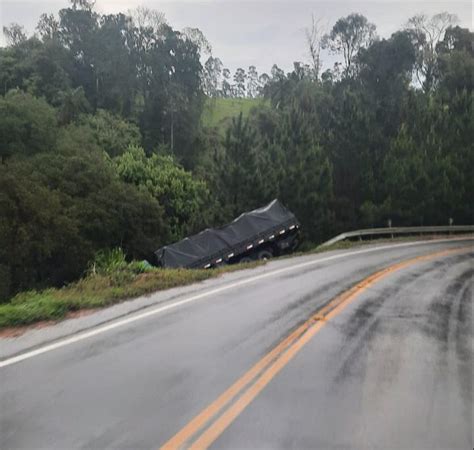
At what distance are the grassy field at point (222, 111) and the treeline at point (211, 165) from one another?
2263cm

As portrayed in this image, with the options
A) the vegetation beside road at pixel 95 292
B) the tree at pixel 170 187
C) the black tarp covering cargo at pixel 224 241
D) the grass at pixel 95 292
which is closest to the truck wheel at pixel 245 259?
the black tarp covering cargo at pixel 224 241

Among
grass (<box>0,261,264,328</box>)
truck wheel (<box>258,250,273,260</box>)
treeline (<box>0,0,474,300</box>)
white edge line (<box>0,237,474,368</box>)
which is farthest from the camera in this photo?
treeline (<box>0,0,474,300</box>)

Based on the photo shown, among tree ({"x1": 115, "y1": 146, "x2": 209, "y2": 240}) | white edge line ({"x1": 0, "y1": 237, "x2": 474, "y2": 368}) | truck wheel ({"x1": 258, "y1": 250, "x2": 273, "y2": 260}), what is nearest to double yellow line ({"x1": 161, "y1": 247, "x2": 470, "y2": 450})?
white edge line ({"x1": 0, "y1": 237, "x2": 474, "y2": 368})

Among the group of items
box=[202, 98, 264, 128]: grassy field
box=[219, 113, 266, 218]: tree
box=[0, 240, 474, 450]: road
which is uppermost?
box=[202, 98, 264, 128]: grassy field

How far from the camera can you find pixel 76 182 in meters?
28.6

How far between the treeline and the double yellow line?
51.6 feet

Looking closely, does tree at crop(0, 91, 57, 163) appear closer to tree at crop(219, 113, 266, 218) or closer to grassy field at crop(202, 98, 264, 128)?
tree at crop(219, 113, 266, 218)

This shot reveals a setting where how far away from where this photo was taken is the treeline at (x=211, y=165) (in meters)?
24.3

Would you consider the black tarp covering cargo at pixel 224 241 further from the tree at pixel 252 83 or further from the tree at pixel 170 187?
the tree at pixel 252 83

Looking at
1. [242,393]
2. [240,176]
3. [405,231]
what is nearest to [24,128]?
[240,176]

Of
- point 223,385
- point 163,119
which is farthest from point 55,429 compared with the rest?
point 163,119

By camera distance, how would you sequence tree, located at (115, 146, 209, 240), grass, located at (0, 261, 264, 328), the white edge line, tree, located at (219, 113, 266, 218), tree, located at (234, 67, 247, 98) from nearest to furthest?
the white edge line
grass, located at (0, 261, 264, 328)
tree, located at (219, 113, 266, 218)
tree, located at (115, 146, 209, 240)
tree, located at (234, 67, 247, 98)

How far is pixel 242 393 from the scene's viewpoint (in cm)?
566

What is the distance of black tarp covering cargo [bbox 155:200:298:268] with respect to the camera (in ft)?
66.7
